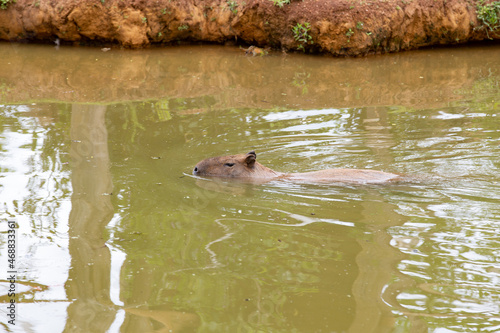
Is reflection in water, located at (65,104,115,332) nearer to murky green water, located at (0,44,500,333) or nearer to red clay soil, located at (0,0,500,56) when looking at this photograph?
murky green water, located at (0,44,500,333)

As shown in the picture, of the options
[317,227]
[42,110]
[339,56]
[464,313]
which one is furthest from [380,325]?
[339,56]

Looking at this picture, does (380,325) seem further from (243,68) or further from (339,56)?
(339,56)

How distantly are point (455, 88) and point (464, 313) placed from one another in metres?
8.74

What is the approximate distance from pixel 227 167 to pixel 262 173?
48 cm

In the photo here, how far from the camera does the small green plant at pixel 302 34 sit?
15.4 meters

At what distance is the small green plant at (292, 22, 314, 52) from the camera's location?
1540 cm

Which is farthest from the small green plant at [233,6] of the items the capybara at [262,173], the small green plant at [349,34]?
the capybara at [262,173]

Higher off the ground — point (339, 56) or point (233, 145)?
point (339, 56)

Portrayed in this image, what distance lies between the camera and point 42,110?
1098 centimetres

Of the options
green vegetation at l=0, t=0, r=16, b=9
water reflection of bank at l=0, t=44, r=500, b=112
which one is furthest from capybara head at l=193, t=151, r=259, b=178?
green vegetation at l=0, t=0, r=16, b=9

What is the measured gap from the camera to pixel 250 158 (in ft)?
26.2

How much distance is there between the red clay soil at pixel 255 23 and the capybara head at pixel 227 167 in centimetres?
796

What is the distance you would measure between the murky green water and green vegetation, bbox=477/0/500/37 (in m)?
2.81

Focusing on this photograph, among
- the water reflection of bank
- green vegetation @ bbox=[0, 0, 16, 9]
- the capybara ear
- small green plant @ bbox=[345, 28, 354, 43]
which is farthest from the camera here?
green vegetation @ bbox=[0, 0, 16, 9]
